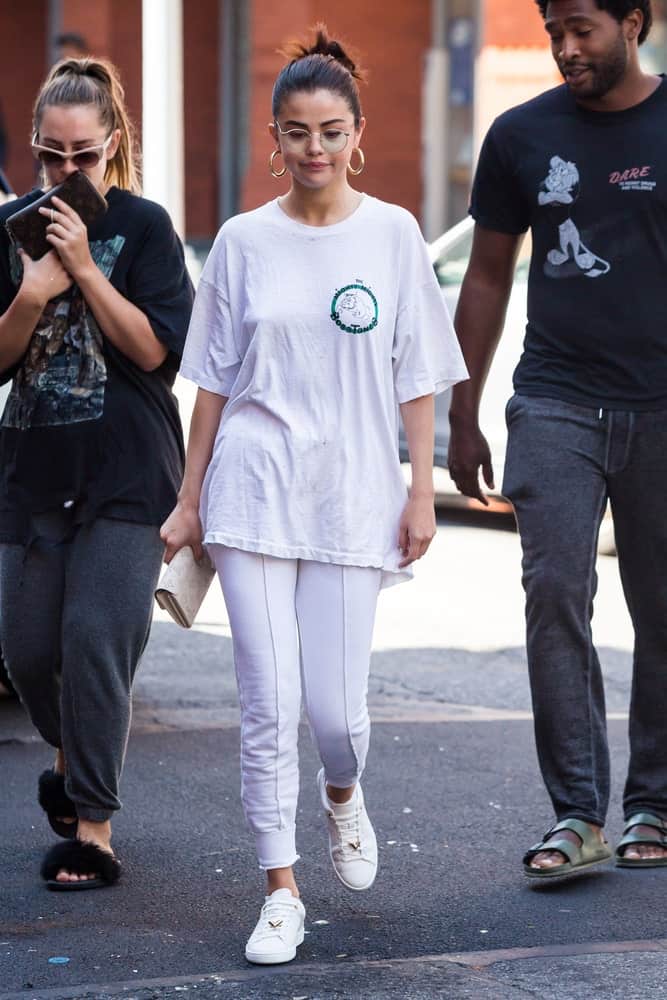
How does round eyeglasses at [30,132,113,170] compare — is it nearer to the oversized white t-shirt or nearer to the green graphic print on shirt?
the green graphic print on shirt

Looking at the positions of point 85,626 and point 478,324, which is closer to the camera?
point 85,626

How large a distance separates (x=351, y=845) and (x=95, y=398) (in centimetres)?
118

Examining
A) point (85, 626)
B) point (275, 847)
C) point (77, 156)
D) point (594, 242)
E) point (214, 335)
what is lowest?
point (275, 847)

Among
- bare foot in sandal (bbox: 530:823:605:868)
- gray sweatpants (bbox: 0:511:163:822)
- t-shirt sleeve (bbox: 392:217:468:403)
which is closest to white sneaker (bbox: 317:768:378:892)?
bare foot in sandal (bbox: 530:823:605:868)

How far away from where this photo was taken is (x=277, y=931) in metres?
4.05

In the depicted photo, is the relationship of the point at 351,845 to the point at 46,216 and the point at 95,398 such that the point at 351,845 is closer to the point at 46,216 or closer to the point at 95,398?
the point at 95,398

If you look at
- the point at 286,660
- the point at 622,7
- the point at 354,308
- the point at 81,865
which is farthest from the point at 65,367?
the point at 622,7

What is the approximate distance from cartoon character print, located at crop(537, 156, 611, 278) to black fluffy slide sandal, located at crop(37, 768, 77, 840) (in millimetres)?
1746

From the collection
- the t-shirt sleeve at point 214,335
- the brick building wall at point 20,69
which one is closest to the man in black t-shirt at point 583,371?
the t-shirt sleeve at point 214,335

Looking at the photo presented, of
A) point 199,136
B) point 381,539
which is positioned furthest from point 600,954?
point 199,136

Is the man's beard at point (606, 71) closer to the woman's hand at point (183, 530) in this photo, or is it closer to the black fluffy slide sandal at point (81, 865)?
the woman's hand at point (183, 530)

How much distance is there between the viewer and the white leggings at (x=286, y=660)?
4.08 meters

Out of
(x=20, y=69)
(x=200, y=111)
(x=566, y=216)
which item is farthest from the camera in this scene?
(x=20, y=69)

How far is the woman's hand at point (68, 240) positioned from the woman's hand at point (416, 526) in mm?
926
